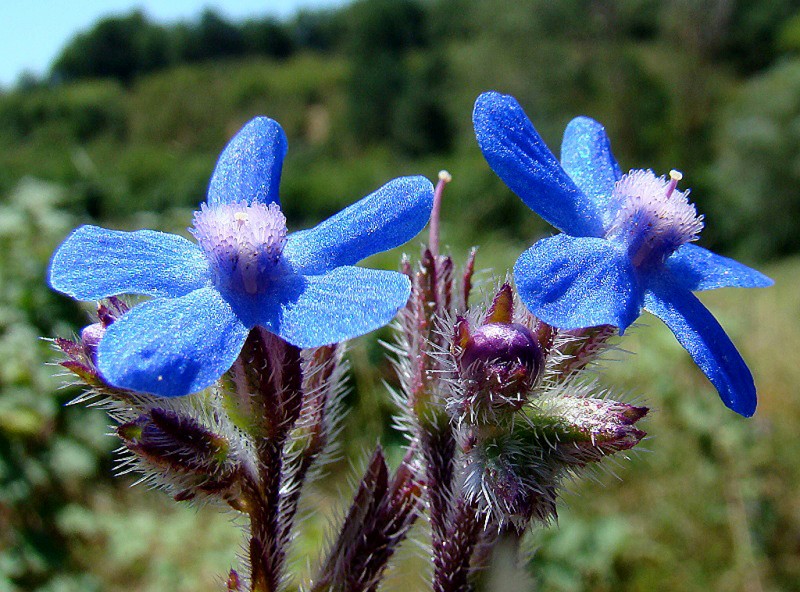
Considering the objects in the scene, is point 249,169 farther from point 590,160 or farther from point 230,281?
point 590,160

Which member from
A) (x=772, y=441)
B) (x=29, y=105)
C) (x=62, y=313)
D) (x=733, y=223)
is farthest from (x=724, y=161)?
(x=29, y=105)

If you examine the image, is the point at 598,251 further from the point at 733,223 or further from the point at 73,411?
the point at 733,223

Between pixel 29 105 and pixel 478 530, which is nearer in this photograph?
pixel 478 530

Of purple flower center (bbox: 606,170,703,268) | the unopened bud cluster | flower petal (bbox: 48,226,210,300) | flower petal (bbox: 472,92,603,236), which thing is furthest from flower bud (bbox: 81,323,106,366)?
purple flower center (bbox: 606,170,703,268)

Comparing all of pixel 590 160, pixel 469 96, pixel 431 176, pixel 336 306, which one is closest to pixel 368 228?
pixel 336 306

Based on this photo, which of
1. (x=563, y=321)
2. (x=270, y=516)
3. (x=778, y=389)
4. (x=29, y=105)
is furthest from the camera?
(x=29, y=105)

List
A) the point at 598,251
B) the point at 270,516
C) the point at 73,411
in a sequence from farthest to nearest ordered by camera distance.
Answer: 1. the point at 73,411
2. the point at 270,516
3. the point at 598,251

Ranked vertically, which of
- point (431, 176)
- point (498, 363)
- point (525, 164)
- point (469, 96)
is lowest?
point (431, 176)

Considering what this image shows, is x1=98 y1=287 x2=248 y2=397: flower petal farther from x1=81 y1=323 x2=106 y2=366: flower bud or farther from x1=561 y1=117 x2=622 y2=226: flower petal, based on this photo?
x1=561 y1=117 x2=622 y2=226: flower petal
